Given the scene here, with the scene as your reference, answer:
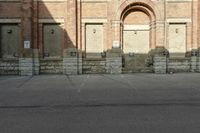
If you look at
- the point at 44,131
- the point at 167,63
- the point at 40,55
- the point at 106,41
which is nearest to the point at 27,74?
the point at 40,55

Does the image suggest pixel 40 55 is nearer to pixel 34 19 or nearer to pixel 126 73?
pixel 34 19

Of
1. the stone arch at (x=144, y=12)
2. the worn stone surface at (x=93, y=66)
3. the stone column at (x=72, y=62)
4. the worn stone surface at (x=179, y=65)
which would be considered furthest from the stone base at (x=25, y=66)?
the worn stone surface at (x=179, y=65)

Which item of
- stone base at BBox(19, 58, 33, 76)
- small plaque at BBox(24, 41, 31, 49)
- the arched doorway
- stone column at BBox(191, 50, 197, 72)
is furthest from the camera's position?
the arched doorway

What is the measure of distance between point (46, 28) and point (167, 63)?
10.0 metres

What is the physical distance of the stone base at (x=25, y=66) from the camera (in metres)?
27.7

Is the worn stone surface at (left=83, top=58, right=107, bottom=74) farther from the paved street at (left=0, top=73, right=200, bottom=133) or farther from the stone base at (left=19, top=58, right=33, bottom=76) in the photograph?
the paved street at (left=0, top=73, right=200, bottom=133)

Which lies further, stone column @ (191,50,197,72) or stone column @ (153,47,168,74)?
stone column @ (191,50,197,72)

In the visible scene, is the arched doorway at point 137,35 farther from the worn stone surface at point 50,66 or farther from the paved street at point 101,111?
the paved street at point 101,111

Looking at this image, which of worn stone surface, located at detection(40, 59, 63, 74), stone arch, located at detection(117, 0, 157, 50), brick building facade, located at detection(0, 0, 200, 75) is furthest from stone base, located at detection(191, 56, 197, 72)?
worn stone surface, located at detection(40, 59, 63, 74)

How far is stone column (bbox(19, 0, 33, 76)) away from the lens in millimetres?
27719

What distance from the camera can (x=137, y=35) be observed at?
29781mm

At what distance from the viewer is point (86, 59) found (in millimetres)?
28531

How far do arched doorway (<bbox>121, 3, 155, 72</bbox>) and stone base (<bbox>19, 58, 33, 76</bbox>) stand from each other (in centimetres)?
738

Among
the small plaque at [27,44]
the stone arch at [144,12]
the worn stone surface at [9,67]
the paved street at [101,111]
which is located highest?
the stone arch at [144,12]
